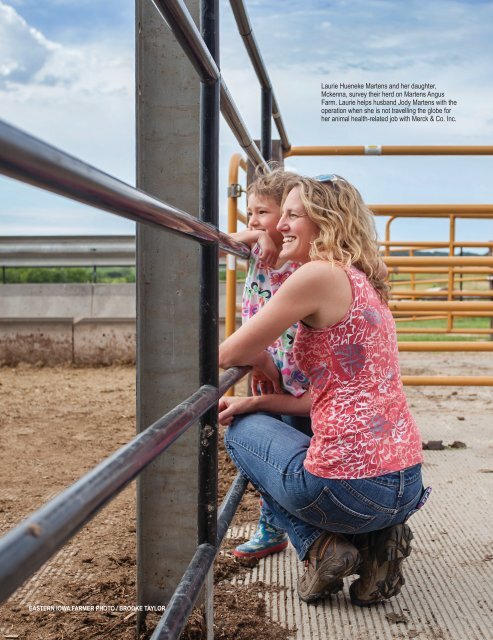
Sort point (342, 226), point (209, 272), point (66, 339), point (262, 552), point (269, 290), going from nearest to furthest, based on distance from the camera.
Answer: point (209, 272) < point (342, 226) < point (262, 552) < point (269, 290) < point (66, 339)

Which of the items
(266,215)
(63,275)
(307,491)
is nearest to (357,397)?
(307,491)

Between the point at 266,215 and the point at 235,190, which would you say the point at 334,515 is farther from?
the point at 235,190

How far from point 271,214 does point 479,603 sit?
3.97 ft

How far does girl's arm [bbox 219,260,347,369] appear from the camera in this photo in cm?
175

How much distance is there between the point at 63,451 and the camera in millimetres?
3611

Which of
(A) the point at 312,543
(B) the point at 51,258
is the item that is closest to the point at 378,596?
(A) the point at 312,543

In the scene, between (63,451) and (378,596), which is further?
(63,451)

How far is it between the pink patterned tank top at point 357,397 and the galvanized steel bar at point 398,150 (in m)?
2.31

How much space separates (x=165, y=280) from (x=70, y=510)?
902 millimetres

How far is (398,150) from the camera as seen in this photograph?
4.05 meters

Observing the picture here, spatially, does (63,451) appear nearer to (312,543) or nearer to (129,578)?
(129,578)

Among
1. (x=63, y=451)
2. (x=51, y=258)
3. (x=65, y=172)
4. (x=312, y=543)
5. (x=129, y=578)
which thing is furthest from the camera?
(x=51, y=258)

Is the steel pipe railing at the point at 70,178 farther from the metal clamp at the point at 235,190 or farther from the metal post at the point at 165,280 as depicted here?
the metal clamp at the point at 235,190

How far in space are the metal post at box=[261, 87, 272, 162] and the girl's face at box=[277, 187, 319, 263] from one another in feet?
3.40
